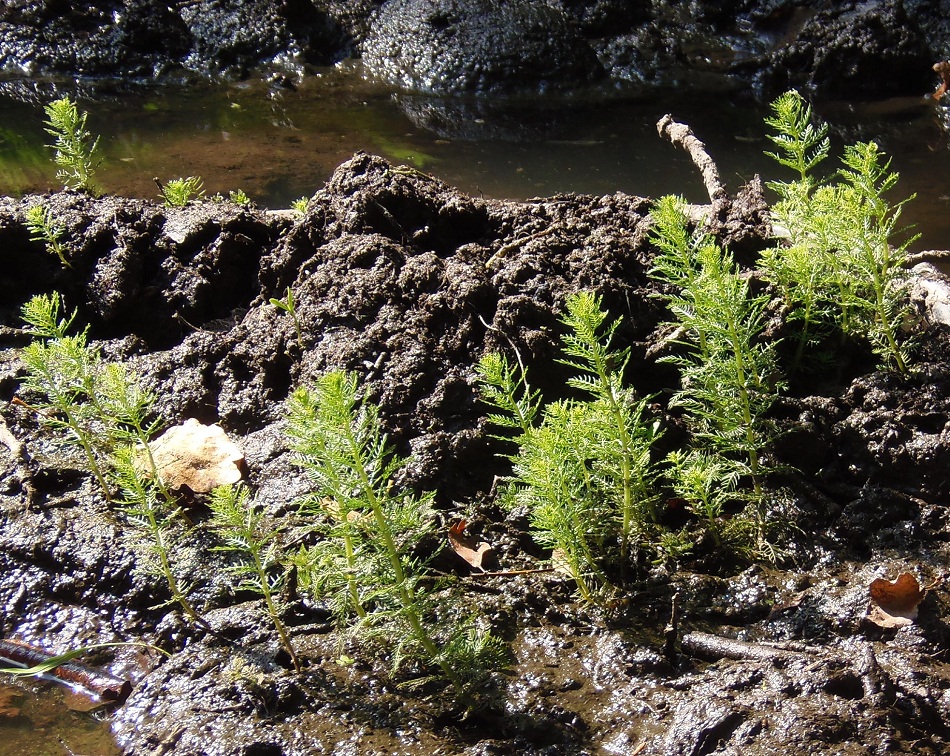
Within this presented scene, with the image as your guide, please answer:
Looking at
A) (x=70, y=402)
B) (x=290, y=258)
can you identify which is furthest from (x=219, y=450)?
(x=290, y=258)

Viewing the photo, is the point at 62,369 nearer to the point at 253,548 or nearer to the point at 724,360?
the point at 253,548

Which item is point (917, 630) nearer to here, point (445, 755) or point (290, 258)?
point (445, 755)

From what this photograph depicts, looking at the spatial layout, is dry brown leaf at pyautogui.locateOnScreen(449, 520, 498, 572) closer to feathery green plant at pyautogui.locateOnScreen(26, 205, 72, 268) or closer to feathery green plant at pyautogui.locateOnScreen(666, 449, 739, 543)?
feathery green plant at pyautogui.locateOnScreen(666, 449, 739, 543)

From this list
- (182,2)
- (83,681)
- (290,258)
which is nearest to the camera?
(83,681)

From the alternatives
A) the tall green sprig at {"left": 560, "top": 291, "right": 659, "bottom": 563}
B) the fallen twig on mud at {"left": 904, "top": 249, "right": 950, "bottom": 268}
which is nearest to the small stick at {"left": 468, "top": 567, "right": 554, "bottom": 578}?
Result: the tall green sprig at {"left": 560, "top": 291, "right": 659, "bottom": 563}

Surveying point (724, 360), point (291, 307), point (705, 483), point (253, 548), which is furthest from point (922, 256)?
point (253, 548)

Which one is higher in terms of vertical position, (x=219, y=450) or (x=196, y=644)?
(x=219, y=450)
